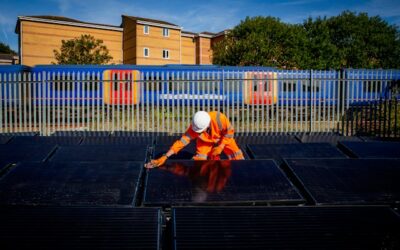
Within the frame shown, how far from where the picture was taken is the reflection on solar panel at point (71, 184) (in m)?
2.95

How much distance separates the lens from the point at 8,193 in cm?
303

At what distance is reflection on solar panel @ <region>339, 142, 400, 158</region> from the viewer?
15.6 feet

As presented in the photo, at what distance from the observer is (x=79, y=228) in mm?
2391

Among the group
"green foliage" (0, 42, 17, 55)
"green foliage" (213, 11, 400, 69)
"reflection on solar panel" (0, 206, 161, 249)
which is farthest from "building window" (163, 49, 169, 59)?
"reflection on solar panel" (0, 206, 161, 249)

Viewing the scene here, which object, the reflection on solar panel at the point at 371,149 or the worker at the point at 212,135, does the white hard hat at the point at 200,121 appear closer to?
the worker at the point at 212,135

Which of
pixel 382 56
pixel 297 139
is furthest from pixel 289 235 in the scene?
pixel 382 56

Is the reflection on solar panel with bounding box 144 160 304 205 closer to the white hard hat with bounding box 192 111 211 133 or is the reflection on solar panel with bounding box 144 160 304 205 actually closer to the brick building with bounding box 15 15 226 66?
the white hard hat with bounding box 192 111 211 133

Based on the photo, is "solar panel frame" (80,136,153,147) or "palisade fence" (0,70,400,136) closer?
"solar panel frame" (80,136,153,147)

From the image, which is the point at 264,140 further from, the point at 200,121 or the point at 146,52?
the point at 146,52

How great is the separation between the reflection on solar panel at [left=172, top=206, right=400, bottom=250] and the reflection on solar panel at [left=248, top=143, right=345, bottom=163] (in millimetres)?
2024

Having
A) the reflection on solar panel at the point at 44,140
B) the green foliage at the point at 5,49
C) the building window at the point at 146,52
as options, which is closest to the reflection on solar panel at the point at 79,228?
the reflection on solar panel at the point at 44,140

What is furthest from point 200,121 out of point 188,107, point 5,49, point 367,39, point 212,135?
point 5,49

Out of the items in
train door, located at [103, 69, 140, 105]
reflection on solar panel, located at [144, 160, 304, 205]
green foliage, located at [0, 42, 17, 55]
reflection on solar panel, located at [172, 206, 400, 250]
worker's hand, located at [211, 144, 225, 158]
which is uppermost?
green foliage, located at [0, 42, 17, 55]

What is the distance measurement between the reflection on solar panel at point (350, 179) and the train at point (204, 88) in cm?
786
